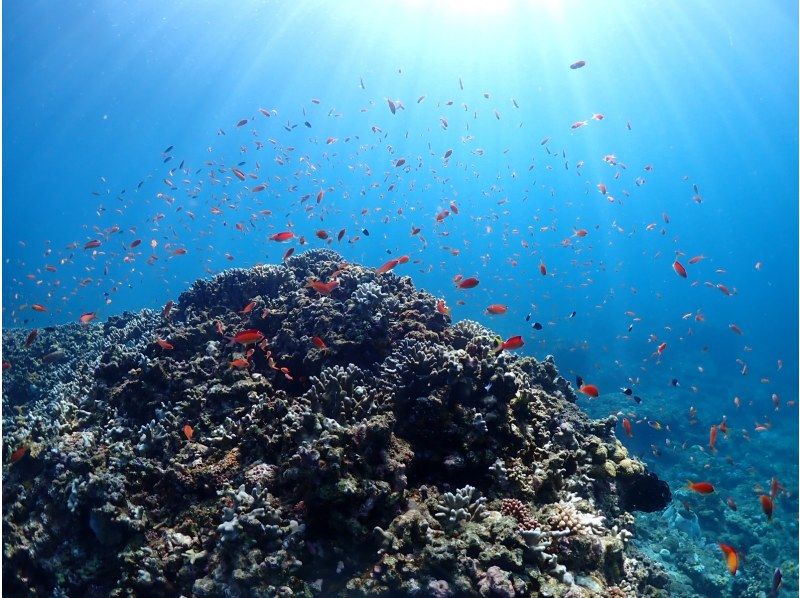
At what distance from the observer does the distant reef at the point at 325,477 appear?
13.5 ft

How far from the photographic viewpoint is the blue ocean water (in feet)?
82.7

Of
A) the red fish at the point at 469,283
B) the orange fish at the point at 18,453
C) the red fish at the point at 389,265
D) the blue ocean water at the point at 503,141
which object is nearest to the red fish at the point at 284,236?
the blue ocean water at the point at 503,141

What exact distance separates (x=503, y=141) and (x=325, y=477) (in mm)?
143888

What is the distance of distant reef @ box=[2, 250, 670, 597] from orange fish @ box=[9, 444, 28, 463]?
0.05 meters

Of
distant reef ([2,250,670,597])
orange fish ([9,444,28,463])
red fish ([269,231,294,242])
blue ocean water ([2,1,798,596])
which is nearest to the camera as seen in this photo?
distant reef ([2,250,670,597])

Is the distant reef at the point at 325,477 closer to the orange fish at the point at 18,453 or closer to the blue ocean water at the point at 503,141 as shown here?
the orange fish at the point at 18,453

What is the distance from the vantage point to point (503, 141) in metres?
135

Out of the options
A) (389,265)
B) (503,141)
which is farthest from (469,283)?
(503,141)

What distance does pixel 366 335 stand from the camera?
291 inches

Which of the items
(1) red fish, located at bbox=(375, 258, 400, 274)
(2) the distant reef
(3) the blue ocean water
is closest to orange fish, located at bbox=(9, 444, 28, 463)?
(2) the distant reef

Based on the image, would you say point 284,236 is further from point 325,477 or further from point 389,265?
point 325,477

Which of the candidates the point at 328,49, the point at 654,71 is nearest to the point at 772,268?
the point at 654,71

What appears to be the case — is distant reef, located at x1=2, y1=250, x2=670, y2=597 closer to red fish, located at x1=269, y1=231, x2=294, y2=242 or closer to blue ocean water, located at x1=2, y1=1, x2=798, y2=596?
red fish, located at x1=269, y1=231, x2=294, y2=242

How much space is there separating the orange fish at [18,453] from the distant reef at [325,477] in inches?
2.1
